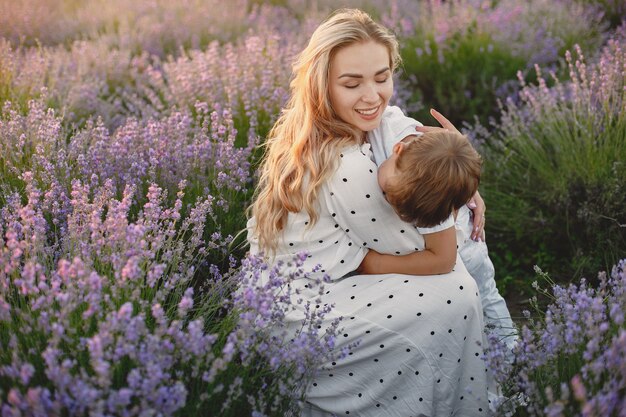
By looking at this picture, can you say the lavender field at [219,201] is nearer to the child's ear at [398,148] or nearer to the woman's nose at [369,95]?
the child's ear at [398,148]

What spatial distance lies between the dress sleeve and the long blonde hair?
0.18ft

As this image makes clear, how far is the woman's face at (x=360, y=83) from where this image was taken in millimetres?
2498

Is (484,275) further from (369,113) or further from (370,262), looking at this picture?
(369,113)

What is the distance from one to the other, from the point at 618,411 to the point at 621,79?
2.49 meters

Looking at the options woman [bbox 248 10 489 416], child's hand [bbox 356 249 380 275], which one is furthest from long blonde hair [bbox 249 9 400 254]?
child's hand [bbox 356 249 380 275]

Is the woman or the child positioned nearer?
the child

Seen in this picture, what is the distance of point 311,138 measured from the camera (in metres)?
2.49

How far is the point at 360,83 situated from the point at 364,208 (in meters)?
0.50

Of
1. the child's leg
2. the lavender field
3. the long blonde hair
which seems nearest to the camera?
the lavender field

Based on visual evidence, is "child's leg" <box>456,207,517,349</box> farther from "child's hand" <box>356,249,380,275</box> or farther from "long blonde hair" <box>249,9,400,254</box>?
"long blonde hair" <box>249,9,400,254</box>

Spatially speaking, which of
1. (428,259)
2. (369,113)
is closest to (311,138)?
(369,113)

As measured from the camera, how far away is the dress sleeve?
233 centimetres

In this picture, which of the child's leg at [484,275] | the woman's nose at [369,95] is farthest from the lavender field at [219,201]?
the woman's nose at [369,95]

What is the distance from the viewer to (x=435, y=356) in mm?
2377
